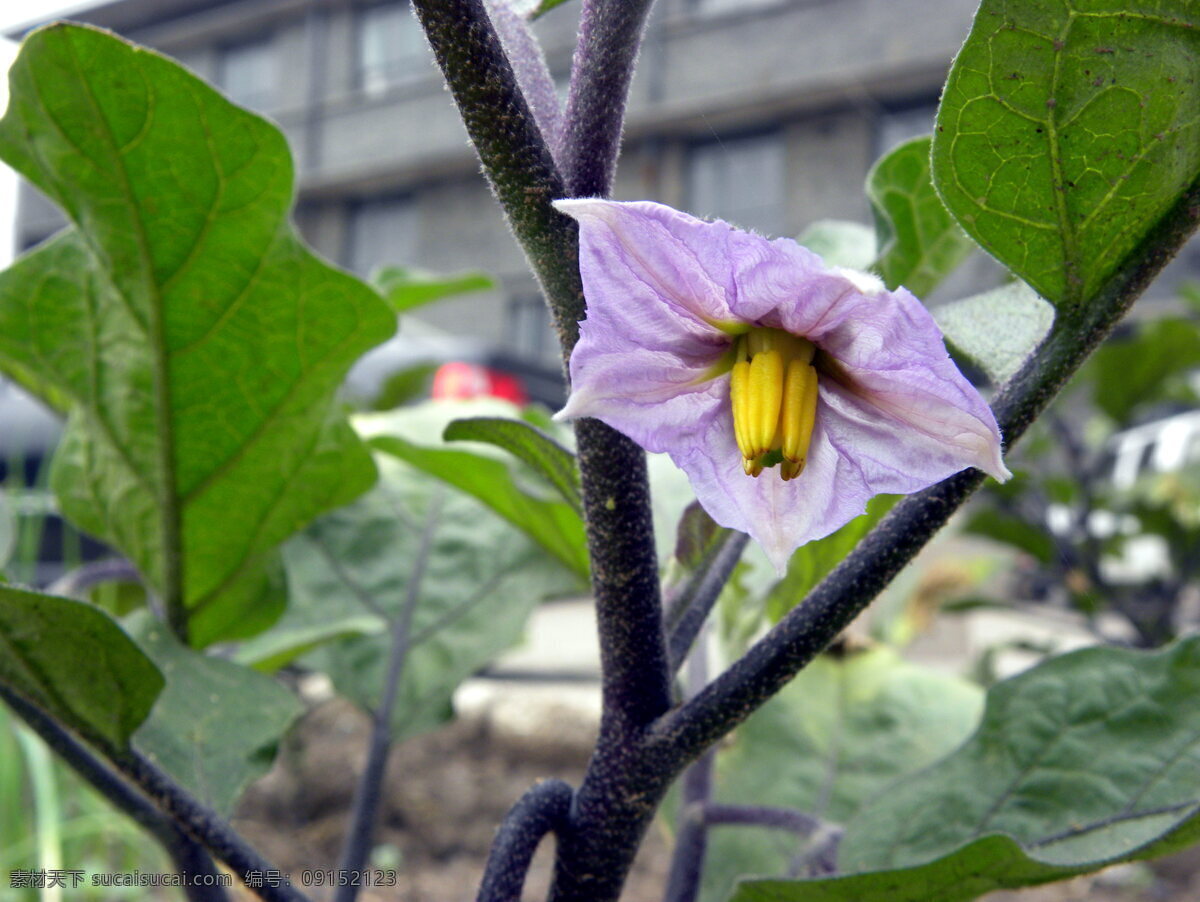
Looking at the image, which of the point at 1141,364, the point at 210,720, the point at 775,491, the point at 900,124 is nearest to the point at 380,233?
the point at 900,124

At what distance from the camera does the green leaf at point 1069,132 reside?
404 mm

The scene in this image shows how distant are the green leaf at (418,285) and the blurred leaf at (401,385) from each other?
2.56 ft

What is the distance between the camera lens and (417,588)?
97cm

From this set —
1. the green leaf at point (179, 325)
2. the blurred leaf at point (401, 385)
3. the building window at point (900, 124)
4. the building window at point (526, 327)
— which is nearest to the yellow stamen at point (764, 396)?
the green leaf at point (179, 325)

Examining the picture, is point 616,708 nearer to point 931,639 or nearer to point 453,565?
point 453,565

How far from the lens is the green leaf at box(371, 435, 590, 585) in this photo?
0.79m

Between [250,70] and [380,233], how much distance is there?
411cm

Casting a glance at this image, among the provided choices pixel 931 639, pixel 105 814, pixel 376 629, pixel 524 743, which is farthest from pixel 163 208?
pixel 931 639

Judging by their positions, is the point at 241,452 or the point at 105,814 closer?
the point at 241,452

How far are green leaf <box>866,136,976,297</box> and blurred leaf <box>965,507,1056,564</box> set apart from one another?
4.88 feet

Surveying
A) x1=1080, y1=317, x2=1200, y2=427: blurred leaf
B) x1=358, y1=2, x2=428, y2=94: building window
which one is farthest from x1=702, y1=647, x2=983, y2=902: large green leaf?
x1=358, y1=2, x2=428, y2=94: building window

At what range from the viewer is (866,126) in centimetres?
1295

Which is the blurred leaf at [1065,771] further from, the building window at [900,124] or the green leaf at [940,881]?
the building window at [900,124]

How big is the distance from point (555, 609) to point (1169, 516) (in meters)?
4.65
